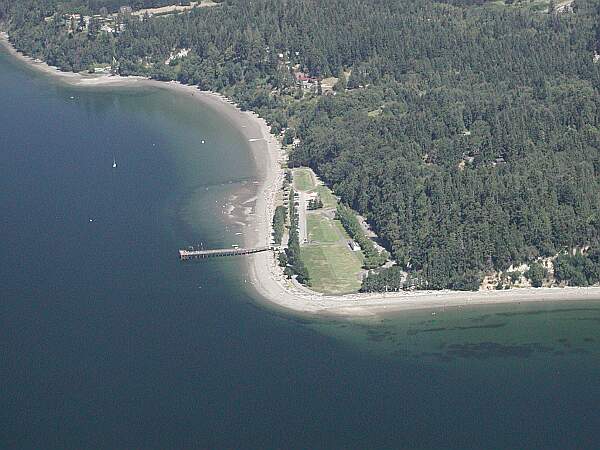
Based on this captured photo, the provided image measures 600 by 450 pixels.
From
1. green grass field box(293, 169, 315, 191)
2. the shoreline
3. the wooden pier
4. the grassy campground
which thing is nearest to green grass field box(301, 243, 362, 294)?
the grassy campground

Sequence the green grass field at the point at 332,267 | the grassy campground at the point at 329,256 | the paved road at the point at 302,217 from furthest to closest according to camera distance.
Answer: the paved road at the point at 302,217, the grassy campground at the point at 329,256, the green grass field at the point at 332,267

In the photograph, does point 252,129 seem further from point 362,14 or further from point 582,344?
point 582,344

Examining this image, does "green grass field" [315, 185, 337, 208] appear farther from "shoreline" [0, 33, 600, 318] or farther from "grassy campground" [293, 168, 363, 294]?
"shoreline" [0, 33, 600, 318]

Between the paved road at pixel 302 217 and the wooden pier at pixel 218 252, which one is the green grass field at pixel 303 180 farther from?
the wooden pier at pixel 218 252

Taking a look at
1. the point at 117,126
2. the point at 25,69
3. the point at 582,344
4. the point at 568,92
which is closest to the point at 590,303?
the point at 582,344

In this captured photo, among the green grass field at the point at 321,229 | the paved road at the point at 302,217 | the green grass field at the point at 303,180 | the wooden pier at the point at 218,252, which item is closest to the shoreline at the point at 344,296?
the wooden pier at the point at 218,252

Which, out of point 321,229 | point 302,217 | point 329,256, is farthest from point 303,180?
point 329,256
